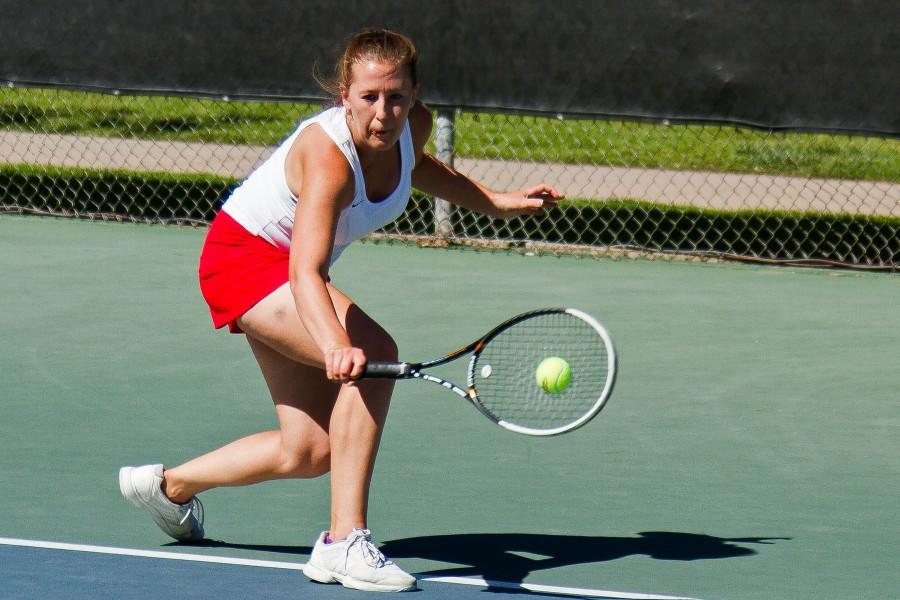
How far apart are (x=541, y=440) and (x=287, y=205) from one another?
1.59 m

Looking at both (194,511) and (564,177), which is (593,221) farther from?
(194,511)

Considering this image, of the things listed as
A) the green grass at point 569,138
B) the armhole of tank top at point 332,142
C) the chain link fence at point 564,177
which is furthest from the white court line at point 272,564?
the green grass at point 569,138

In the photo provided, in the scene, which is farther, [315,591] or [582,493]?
[582,493]

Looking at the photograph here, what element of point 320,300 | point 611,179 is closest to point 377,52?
point 320,300

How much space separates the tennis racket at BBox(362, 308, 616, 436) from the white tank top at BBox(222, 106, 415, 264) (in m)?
0.37

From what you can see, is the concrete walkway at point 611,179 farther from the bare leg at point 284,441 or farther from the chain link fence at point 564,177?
the bare leg at point 284,441

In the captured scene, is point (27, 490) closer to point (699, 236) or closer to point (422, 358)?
point (422, 358)

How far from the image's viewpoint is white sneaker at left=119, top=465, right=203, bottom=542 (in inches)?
163

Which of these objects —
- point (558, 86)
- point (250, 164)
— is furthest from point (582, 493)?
point (250, 164)

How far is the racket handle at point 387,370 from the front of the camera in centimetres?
354

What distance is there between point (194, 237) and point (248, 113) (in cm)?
509

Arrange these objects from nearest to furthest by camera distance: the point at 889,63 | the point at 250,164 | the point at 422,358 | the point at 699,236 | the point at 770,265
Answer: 1. the point at 422,358
2. the point at 889,63
3. the point at 770,265
4. the point at 699,236
5. the point at 250,164

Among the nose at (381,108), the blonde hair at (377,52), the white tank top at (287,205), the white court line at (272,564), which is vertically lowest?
the white court line at (272,564)

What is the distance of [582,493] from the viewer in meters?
4.69
